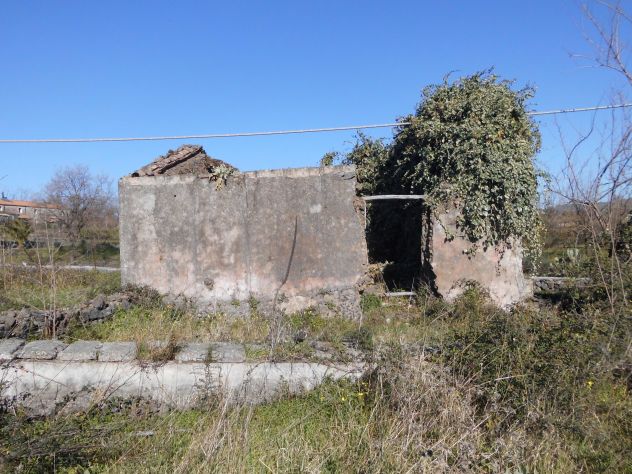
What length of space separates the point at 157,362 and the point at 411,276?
20.3 ft

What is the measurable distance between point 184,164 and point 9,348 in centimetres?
467

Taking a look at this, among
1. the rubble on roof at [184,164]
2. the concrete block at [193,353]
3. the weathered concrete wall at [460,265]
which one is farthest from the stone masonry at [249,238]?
the concrete block at [193,353]

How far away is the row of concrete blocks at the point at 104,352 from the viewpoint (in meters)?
5.05

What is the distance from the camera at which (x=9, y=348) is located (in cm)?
518

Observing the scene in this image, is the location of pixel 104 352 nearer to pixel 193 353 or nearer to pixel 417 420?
pixel 193 353

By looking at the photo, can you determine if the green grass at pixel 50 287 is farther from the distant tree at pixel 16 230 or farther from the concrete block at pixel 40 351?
the distant tree at pixel 16 230

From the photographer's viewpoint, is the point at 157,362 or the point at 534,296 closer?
the point at 157,362

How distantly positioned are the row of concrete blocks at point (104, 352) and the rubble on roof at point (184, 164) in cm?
366

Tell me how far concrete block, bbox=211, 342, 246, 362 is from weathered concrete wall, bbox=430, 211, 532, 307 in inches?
162

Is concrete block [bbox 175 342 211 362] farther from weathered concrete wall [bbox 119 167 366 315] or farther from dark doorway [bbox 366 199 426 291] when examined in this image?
dark doorway [bbox 366 199 426 291]

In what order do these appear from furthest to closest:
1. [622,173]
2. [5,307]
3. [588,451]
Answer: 1. [5,307]
2. [622,173]
3. [588,451]

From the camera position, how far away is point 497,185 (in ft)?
26.7

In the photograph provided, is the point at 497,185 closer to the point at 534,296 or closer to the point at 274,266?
the point at 534,296

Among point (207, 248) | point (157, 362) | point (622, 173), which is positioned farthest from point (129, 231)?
point (622, 173)
